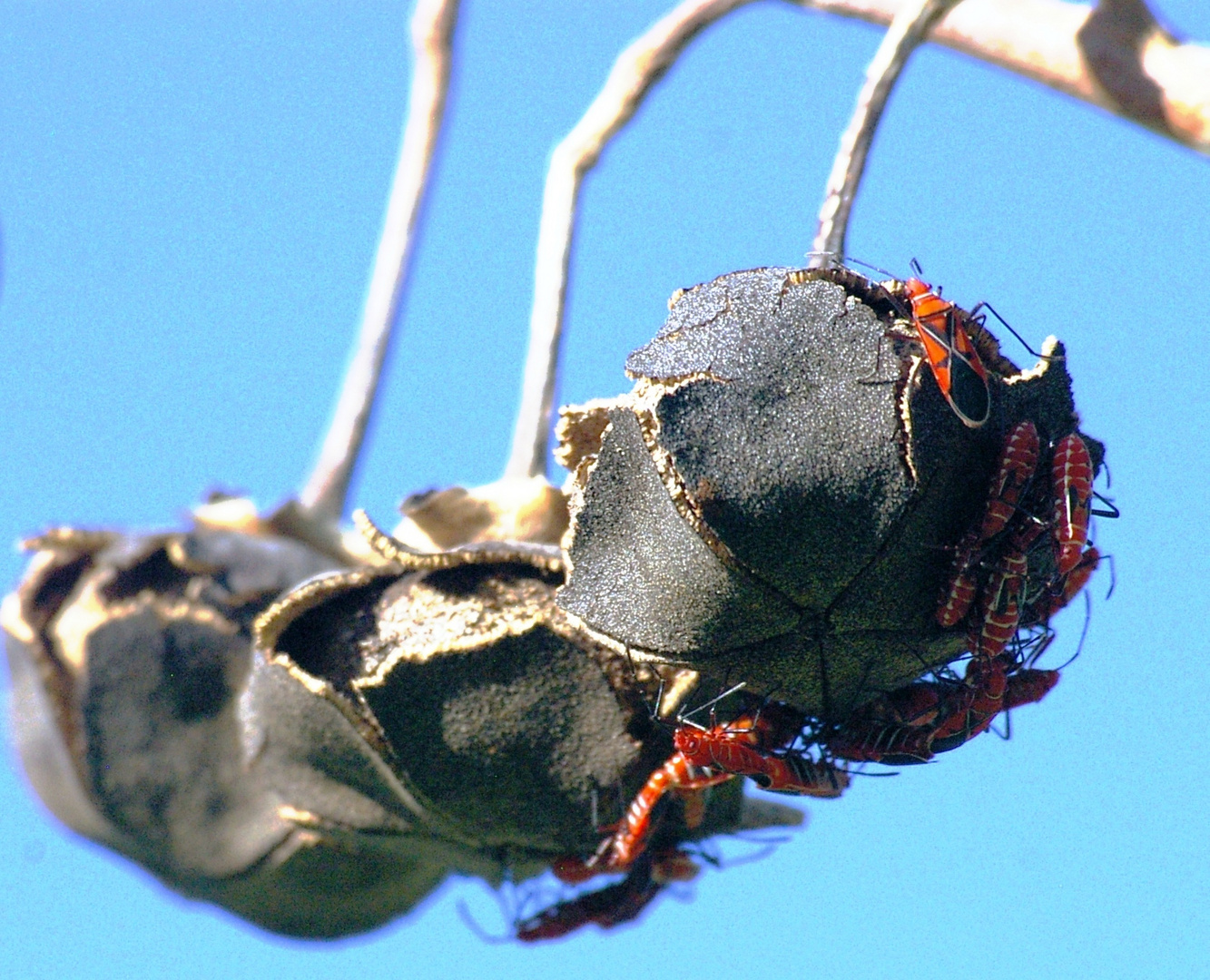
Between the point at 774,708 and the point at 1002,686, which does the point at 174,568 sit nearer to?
the point at 774,708

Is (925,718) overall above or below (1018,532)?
below

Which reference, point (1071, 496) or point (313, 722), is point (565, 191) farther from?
point (1071, 496)

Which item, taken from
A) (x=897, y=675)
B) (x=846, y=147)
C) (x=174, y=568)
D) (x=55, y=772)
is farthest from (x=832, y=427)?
(x=55, y=772)

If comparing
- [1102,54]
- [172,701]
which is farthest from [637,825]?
[1102,54]

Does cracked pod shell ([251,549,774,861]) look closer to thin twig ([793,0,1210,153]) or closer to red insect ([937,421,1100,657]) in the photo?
red insect ([937,421,1100,657])

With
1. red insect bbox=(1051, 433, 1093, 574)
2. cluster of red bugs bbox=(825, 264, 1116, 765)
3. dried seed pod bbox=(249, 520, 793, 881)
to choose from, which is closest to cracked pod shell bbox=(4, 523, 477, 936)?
dried seed pod bbox=(249, 520, 793, 881)

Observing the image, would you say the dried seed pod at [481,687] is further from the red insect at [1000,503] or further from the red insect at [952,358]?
the red insect at [952,358]

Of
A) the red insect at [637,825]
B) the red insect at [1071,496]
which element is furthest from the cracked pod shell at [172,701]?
the red insect at [1071,496]
